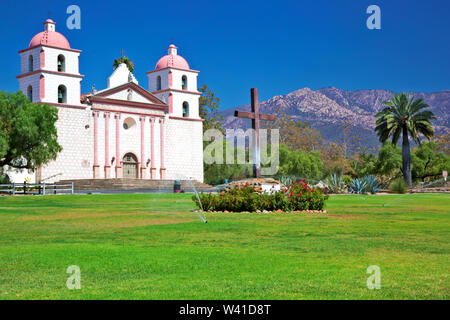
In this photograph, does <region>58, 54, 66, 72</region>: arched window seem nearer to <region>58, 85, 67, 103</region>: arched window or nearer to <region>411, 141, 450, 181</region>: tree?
<region>58, 85, 67, 103</region>: arched window

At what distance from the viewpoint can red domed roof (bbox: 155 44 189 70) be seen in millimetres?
69375

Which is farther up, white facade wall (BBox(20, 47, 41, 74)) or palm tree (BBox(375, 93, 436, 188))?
Answer: white facade wall (BBox(20, 47, 41, 74))

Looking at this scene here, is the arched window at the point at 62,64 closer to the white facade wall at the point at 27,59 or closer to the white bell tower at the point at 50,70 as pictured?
the white bell tower at the point at 50,70

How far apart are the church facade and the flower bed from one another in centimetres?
3892

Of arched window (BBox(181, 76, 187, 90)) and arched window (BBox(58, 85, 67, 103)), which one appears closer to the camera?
arched window (BBox(58, 85, 67, 103))

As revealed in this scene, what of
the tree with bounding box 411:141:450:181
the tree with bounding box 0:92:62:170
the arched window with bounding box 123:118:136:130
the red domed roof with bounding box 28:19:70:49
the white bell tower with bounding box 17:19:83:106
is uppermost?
the red domed roof with bounding box 28:19:70:49

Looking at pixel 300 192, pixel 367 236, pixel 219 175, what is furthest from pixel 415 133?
pixel 367 236

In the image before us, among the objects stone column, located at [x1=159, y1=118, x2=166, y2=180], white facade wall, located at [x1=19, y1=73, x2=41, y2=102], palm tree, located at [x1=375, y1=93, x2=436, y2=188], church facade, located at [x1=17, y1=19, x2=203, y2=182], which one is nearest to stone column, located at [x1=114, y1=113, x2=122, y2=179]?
church facade, located at [x1=17, y1=19, x2=203, y2=182]

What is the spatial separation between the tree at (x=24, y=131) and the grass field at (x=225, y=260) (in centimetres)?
3060

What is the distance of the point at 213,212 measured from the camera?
20594 millimetres

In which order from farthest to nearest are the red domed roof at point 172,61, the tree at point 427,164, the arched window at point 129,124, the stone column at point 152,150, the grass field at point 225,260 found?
the red domed roof at point 172,61, the stone column at point 152,150, the arched window at point 129,124, the tree at point 427,164, the grass field at point 225,260

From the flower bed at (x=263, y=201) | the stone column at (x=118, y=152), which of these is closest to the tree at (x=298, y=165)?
the stone column at (x=118, y=152)

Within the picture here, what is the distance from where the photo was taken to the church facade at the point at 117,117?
5791cm

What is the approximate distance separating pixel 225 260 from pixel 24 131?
38.1 meters
